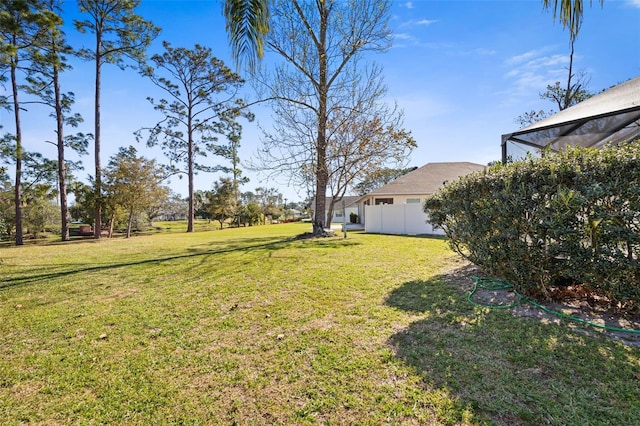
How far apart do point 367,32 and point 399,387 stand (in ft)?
41.8

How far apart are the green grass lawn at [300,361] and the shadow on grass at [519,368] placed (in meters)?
0.01

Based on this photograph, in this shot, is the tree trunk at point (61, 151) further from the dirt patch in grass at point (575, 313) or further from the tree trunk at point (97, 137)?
the dirt patch in grass at point (575, 313)

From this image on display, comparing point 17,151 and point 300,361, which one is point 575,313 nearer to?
A: point 300,361

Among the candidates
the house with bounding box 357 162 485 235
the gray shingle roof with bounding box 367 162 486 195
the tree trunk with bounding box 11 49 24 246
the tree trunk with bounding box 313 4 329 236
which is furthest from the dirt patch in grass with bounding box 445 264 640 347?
the tree trunk with bounding box 11 49 24 246

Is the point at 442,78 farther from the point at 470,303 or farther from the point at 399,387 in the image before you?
the point at 399,387

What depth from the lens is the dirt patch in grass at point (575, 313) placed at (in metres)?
2.80

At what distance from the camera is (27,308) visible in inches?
156

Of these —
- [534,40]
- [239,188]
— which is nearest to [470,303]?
[534,40]

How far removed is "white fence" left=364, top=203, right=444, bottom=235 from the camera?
13.5 meters

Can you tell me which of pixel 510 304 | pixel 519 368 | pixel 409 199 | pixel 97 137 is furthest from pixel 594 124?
pixel 97 137

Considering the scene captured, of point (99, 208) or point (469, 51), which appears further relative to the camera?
point (99, 208)

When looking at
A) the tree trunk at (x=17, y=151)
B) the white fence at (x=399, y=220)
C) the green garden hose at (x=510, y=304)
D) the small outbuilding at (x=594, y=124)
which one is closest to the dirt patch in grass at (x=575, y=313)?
the green garden hose at (x=510, y=304)

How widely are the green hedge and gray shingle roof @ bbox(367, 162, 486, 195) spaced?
14769 mm

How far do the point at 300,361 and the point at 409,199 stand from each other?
1738 centimetres
